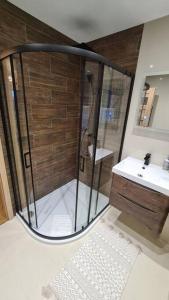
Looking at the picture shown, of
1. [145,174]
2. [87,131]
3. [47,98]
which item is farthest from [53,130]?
[145,174]

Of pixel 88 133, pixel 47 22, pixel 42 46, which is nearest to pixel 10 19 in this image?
pixel 47 22

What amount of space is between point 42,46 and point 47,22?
988 mm

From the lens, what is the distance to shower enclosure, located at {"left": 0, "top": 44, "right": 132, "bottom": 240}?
4.59ft

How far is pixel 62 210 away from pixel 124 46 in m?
2.30

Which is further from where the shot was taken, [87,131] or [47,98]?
[47,98]

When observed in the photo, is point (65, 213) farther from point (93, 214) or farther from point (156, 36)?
point (156, 36)

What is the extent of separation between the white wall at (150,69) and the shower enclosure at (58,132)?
0.12 metres

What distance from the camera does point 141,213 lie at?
1.41 meters

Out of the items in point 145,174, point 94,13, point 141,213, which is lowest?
point 141,213

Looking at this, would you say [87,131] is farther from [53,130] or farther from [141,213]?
[141,213]

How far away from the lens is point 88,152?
6.29ft

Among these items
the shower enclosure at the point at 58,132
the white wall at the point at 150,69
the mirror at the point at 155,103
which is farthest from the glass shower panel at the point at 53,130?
the mirror at the point at 155,103

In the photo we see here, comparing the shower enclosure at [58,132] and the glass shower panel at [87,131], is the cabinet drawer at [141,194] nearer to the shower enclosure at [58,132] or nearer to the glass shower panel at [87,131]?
the shower enclosure at [58,132]

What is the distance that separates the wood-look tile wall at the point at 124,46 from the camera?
1.57 m
